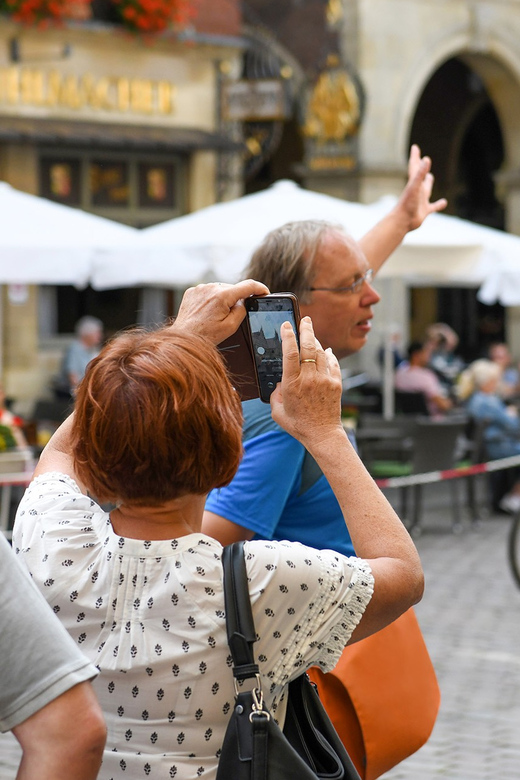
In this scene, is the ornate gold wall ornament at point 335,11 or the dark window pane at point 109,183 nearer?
the dark window pane at point 109,183

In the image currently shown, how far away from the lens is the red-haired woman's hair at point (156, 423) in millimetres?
1901

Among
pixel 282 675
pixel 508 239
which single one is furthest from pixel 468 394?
pixel 282 675

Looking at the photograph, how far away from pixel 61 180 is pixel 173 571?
14118 mm

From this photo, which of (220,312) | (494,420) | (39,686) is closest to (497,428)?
(494,420)

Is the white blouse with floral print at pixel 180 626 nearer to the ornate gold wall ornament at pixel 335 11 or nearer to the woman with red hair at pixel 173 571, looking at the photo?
the woman with red hair at pixel 173 571

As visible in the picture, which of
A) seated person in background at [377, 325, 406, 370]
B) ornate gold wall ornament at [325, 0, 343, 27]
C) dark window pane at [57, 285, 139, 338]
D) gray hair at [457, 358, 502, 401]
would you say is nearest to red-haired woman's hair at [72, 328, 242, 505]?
gray hair at [457, 358, 502, 401]

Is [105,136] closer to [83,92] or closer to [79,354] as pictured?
[83,92]

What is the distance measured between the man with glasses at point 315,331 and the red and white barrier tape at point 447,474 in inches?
253

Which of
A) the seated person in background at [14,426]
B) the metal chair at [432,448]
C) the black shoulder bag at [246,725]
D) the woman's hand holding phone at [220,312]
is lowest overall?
the metal chair at [432,448]

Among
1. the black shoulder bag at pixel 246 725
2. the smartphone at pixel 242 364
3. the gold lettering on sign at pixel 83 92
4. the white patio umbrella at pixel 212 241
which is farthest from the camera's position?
the gold lettering on sign at pixel 83 92

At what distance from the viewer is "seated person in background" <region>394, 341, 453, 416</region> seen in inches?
534

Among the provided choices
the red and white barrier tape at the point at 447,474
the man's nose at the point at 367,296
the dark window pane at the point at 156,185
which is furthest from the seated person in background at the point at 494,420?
the man's nose at the point at 367,296

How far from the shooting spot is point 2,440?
9.23 m

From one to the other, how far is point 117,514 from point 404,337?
16902mm
